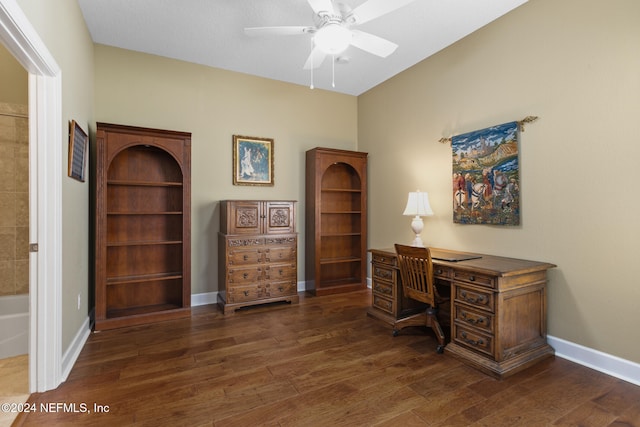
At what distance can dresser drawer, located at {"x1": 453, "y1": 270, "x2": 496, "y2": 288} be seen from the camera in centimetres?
240

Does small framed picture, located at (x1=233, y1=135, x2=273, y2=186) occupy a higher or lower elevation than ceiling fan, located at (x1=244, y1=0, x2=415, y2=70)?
lower

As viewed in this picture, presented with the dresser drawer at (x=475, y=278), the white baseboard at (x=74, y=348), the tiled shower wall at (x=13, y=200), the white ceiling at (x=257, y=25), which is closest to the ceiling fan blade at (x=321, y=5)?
the white ceiling at (x=257, y=25)

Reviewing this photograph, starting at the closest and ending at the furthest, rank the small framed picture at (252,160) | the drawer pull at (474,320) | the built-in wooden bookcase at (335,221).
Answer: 1. the drawer pull at (474,320)
2. the small framed picture at (252,160)
3. the built-in wooden bookcase at (335,221)

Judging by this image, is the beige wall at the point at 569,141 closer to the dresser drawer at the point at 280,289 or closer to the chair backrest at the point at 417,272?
the chair backrest at the point at 417,272

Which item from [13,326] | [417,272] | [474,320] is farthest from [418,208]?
[13,326]

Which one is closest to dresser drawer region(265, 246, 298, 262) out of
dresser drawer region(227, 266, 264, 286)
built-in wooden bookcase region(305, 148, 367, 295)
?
dresser drawer region(227, 266, 264, 286)

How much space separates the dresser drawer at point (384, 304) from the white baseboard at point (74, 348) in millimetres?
2760

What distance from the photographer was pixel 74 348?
8.48ft

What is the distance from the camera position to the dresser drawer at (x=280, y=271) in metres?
3.93

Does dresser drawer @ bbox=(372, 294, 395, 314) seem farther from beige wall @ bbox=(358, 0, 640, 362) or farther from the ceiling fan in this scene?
the ceiling fan

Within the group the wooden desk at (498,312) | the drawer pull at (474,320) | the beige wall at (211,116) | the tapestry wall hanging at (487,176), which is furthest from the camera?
the beige wall at (211,116)

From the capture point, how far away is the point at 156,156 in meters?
3.81

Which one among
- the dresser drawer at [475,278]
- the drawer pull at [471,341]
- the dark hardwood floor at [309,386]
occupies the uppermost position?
the dresser drawer at [475,278]

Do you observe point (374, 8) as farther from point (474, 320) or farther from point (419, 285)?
point (474, 320)
